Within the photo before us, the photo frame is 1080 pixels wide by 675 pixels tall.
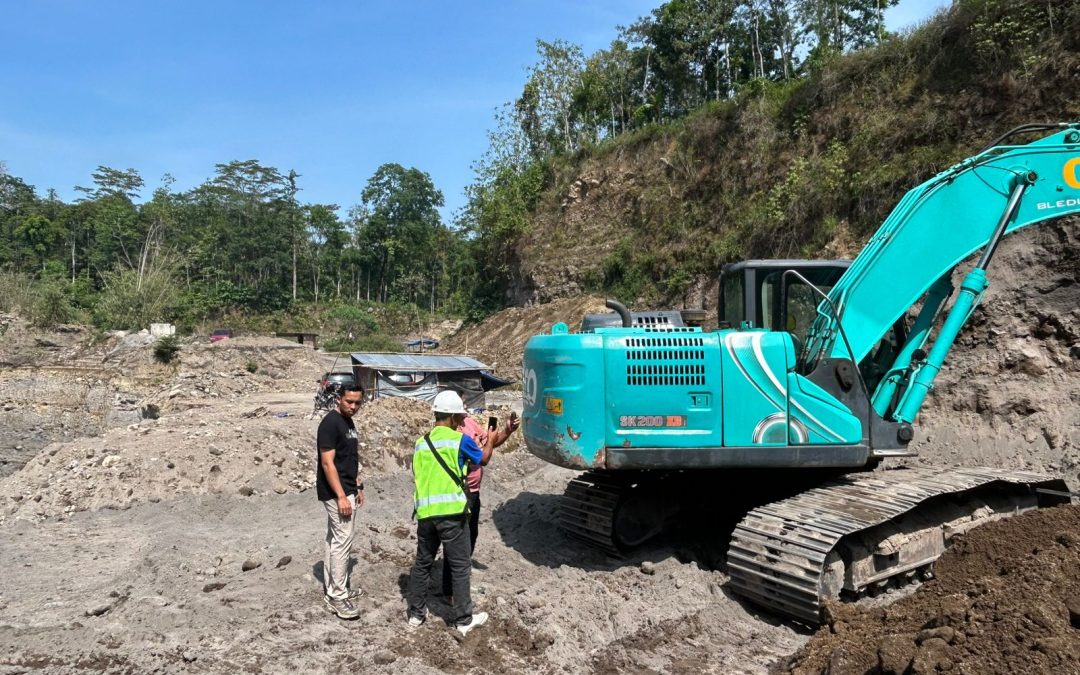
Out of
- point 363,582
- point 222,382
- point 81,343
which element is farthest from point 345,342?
point 363,582

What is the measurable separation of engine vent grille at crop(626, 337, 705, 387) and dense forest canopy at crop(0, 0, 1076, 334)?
41.8ft

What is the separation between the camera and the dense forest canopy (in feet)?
91.6

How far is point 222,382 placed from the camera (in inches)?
918

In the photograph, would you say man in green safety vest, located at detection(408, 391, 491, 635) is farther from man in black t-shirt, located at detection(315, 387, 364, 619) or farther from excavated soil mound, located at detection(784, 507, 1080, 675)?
excavated soil mound, located at detection(784, 507, 1080, 675)

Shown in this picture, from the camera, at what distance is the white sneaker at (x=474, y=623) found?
4.48 metres

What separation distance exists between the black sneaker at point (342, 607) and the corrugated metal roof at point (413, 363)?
Result: 1183 cm

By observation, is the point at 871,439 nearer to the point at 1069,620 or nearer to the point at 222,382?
the point at 1069,620

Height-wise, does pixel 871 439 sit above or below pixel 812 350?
below

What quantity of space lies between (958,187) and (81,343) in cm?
4015

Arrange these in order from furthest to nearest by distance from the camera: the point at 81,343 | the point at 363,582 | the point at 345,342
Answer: the point at 345,342 < the point at 81,343 < the point at 363,582

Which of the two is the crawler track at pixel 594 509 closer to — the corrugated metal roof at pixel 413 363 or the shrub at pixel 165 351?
the corrugated metal roof at pixel 413 363

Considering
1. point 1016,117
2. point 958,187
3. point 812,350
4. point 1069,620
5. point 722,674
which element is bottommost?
point 722,674

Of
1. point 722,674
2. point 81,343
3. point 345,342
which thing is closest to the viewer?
point 722,674

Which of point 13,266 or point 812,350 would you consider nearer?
point 812,350
